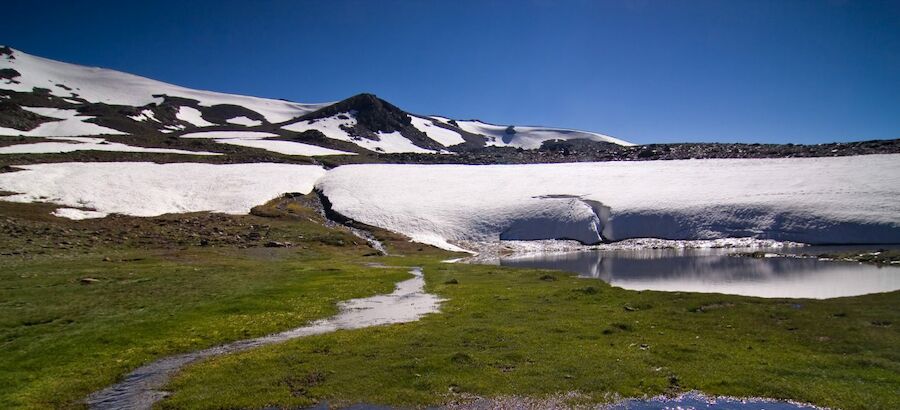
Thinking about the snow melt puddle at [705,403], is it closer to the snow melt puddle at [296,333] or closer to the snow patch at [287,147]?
the snow melt puddle at [296,333]

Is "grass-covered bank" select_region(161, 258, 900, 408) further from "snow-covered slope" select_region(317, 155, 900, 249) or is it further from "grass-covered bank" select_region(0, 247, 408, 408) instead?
"snow-covered slope" select_region(317, 155, 900, 249)

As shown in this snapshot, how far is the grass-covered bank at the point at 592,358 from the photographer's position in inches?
651

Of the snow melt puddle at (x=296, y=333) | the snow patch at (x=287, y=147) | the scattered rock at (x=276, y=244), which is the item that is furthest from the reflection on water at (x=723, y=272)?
the snow patch at (x=287, y=147)

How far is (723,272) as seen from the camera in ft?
151

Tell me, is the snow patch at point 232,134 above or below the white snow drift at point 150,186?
above

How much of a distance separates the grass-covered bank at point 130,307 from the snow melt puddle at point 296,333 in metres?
0.76

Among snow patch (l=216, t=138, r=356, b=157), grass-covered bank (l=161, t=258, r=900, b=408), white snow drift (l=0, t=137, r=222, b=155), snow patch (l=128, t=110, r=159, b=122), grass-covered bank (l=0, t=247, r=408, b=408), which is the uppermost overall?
snow patch (l=128, t=110, r=159, b=122)

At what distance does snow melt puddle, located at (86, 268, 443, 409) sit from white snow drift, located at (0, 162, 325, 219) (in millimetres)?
51030

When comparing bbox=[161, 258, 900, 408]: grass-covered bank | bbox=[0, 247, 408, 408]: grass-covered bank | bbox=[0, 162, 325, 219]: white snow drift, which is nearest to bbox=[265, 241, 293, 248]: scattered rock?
bbox=[0, 247, 408, 408]: grass-covered bank

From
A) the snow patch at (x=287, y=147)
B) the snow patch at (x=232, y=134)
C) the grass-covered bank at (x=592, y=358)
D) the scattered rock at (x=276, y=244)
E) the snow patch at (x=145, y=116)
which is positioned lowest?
the scattered rock at (x=276, y=244)

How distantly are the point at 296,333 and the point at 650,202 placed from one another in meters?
65.4

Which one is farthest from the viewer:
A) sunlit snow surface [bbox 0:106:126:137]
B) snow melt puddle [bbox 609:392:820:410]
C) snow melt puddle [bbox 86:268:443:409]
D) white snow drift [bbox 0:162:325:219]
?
sunlit snow surface [bbox 0:106:126:137]

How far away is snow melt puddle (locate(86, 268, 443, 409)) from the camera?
17031mm

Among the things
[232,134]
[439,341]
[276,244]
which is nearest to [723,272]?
[439,341]
